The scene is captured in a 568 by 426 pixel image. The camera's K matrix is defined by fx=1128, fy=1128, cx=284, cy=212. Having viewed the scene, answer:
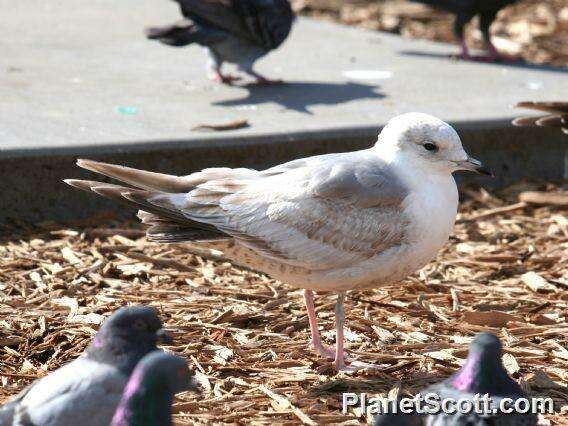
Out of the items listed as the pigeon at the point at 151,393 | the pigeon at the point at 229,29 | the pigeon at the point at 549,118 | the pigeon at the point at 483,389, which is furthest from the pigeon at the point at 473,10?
the pigeon at the point at 151,393

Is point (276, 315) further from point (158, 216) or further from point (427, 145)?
point (427, 145)

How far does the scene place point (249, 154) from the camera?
255 inches

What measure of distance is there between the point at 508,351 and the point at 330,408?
87 centimetres

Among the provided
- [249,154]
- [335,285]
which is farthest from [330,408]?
[249,154]

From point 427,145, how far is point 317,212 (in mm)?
496

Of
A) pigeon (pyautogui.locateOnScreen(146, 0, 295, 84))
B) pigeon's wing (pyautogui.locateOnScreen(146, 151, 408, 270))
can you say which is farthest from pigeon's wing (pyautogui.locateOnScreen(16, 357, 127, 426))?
pigeon (pyautogui.locateOnScreen(146, 0, 295, 84))

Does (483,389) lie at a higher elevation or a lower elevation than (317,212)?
lower

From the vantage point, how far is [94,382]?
11.3 ft

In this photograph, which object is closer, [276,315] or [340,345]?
[340,345]

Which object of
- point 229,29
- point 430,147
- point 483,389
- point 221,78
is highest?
point 229,29

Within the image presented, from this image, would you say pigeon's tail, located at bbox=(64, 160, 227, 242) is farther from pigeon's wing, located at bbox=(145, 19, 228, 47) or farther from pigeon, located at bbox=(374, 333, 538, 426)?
pigeon's wing, located at bbox=(145, 19, 228, 47)

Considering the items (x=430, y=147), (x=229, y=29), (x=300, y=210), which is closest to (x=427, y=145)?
(x=430, y=147)

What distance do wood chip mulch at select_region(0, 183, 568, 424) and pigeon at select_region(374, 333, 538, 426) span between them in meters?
0.57

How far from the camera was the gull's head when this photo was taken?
4.34 meters
